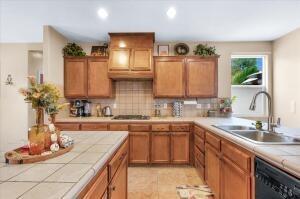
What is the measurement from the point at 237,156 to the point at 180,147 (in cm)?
191

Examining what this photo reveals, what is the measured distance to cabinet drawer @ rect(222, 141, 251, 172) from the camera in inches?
61.7

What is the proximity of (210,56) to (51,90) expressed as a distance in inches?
126

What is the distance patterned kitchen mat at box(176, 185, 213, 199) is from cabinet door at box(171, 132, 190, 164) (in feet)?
2.40

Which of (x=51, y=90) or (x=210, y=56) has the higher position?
(x=210, y=56)

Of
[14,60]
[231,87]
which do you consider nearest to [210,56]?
[231,87]

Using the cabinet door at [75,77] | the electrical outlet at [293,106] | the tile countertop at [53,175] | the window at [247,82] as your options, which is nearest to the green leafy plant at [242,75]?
the window at [247,82]

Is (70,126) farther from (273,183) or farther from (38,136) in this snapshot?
(273,183)

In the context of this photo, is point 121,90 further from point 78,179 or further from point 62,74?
point 78,179

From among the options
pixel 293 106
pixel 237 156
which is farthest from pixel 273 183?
pixel 293 106

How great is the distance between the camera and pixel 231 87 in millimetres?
4270

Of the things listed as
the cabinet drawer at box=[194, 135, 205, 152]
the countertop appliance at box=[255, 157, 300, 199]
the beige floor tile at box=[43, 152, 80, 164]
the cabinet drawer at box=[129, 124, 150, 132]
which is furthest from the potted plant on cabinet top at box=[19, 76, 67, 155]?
the cabinet drawer at box=[129, 124, 150, 132]

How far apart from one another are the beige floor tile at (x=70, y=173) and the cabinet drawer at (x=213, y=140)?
160cm

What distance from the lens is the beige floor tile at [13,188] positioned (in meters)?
0.76

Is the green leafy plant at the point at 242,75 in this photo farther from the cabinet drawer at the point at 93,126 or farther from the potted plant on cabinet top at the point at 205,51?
the cabinet drawer at the point at 93,126
